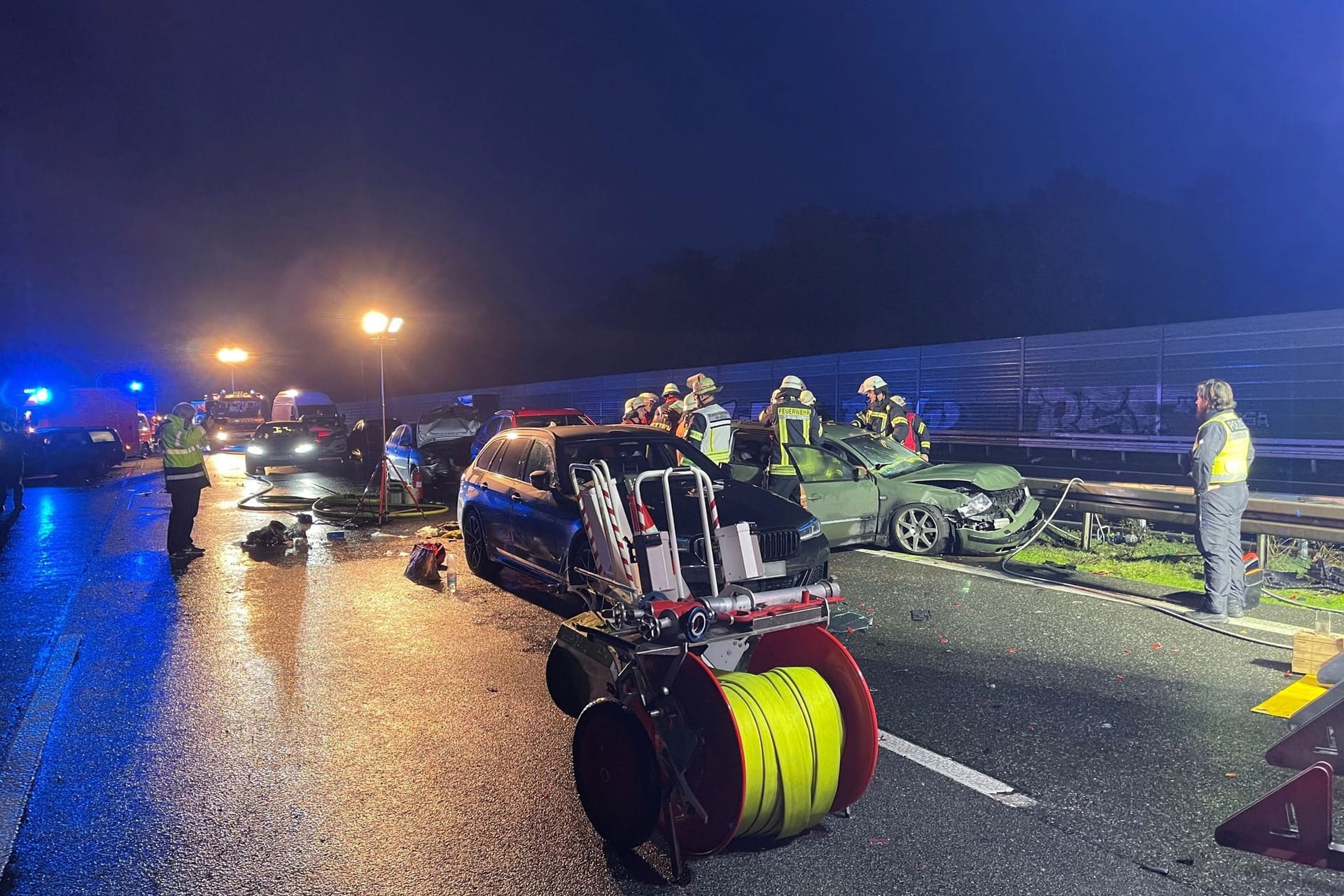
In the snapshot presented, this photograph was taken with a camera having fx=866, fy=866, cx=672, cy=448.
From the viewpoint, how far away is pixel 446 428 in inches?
744

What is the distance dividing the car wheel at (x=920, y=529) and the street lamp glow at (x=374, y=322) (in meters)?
10.7

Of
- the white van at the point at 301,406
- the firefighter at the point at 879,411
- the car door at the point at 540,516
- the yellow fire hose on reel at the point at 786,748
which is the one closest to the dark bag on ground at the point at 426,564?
the car door at the point at 540,516

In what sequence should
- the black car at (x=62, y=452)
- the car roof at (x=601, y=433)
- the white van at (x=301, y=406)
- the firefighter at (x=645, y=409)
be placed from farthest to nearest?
the white van at (x=301, y=406)
the black car at (x=62, y=452)
the firefighter at (x=645, y=409)
the car roof at (x=601, y=433)

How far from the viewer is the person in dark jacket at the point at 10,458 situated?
14.9 metres

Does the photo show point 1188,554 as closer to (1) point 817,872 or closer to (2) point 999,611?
(2) point 999,611

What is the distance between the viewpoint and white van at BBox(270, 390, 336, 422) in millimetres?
27328

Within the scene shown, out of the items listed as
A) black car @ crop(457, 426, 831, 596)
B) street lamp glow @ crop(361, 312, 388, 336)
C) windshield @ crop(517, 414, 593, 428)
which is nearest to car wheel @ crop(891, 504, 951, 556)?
black car @ crop(457, 426, 831, 596)

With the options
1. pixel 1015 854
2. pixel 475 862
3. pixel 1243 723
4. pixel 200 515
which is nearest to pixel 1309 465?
pixel 1243 723

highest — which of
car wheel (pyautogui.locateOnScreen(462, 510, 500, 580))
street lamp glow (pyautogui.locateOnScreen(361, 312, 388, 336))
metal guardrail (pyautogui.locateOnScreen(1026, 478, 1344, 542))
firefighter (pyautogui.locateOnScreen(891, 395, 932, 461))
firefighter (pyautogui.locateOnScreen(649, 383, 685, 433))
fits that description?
street lamp glow (pyautogui.locateOnScreen(361, 312, 388, 336))

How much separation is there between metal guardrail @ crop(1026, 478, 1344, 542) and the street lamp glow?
11754 mm

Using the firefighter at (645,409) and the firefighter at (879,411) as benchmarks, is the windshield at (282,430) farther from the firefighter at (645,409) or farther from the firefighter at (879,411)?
the firefighter at (879,411)

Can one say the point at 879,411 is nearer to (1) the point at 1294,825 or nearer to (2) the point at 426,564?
(2) the point at 426,564

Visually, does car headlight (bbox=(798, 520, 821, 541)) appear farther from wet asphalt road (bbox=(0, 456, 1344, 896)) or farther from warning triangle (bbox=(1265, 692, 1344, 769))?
warning triangle (bbox=(1265, 692, 1344, 769))

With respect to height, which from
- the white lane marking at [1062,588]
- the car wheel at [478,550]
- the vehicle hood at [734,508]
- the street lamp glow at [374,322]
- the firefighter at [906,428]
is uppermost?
the street lamp glow at [374,322]
